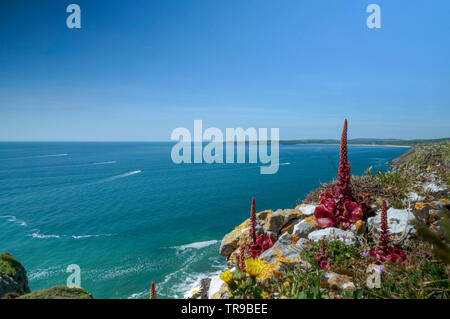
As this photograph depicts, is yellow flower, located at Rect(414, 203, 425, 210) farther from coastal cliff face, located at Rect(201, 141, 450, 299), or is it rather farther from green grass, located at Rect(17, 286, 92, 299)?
green grass, located at Rect(17, 286, 92, 299)

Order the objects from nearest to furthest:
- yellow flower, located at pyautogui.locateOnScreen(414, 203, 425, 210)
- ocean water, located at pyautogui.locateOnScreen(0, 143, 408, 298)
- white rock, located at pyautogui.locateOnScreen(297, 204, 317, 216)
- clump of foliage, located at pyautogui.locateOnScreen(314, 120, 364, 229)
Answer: yellow flower, located at pyautogui.locateOnScreen(414, 203, 425, 210), clump of foliage, located at pyautogui.locateOnScreen(314, 120, 364, 229), white rock, located at pyautogui.locateOnScreen(297, 204, 317, 216), ocean water, located at pyautogui.locateOnScreen(0, 143, 408, 298)

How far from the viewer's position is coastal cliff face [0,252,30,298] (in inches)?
237

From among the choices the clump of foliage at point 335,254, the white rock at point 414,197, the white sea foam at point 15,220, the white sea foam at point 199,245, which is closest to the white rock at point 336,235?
the clump of foliage at point 335,254

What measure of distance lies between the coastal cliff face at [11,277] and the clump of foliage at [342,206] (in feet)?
26.3

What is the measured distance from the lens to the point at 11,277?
6344 millimetres

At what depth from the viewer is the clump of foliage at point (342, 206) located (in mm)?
4016

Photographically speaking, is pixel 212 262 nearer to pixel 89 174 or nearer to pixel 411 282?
pixel 411 282

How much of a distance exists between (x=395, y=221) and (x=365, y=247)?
0.94 metres

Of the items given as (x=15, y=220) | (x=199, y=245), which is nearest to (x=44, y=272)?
(x=199, y=245)

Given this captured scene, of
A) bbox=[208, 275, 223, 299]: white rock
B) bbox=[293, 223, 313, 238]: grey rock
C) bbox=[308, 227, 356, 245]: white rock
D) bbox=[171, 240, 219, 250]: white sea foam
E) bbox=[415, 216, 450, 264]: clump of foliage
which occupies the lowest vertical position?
bbox=[171, 240, 219, 250]: white sea foam

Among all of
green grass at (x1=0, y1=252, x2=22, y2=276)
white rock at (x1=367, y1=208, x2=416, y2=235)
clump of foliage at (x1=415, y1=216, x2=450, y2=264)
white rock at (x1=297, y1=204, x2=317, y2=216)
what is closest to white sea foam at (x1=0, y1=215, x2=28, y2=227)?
green grass at (x1=0, y1=252, x2=22, y2=276)

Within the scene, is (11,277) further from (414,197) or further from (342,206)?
(414,197)
